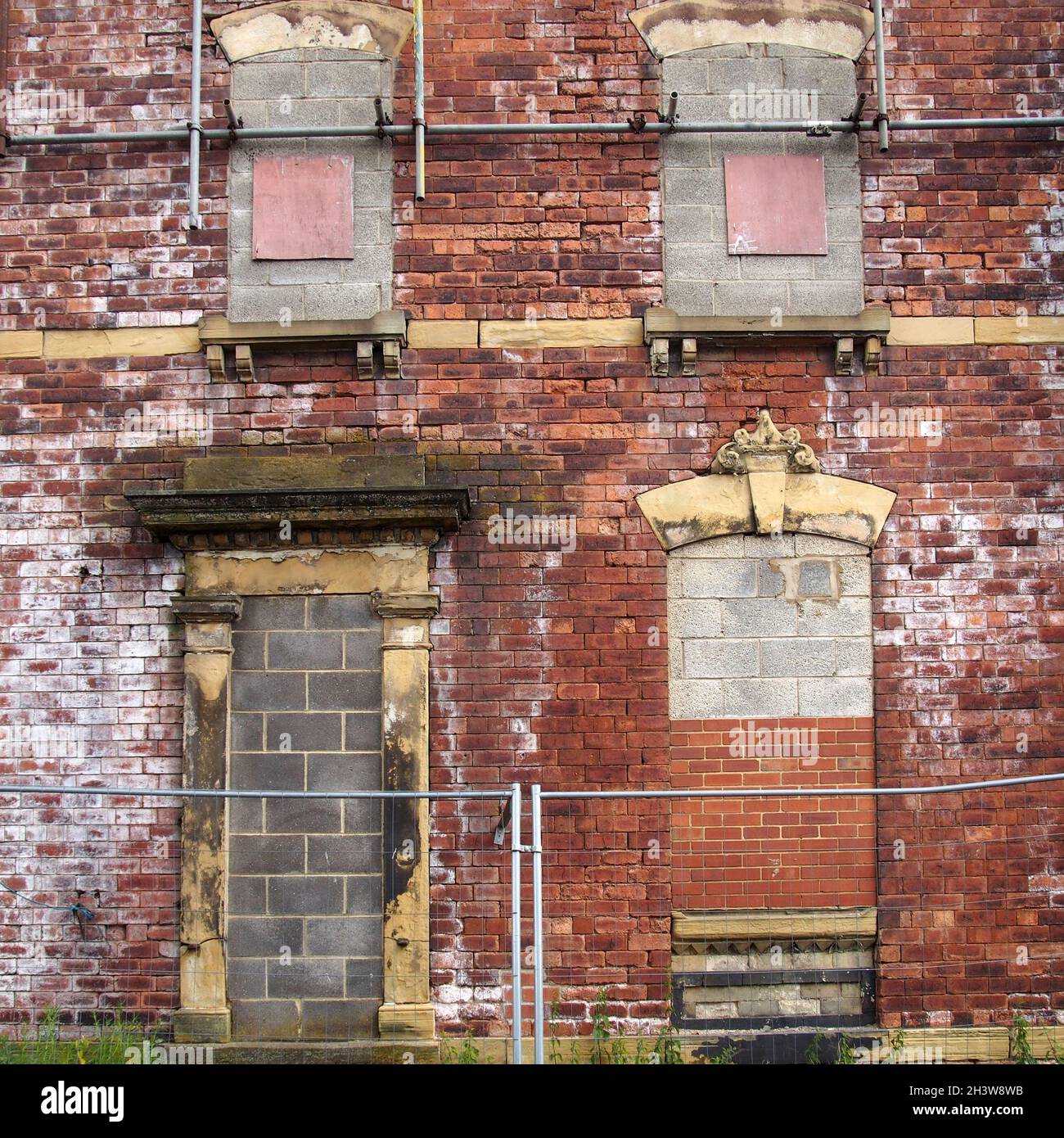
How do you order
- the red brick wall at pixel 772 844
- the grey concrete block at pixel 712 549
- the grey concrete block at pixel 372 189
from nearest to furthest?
the red brick wall at pixel 772 844 → the grey concrete block at pixel 712 549 → the grey concrete block at pixel 372 189

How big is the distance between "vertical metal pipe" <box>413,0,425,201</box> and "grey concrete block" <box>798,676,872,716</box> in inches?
154

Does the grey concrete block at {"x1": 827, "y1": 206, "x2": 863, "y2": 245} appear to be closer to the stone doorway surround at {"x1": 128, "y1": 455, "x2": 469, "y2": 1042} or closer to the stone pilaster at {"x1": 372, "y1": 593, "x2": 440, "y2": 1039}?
the stone doorway surround at {"x1": 128, "y1": 455, "x2": 469, "y2": 1042}

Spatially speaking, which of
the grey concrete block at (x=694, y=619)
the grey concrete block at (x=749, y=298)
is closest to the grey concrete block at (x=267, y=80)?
the grey concrete block at (x=749, y=298)

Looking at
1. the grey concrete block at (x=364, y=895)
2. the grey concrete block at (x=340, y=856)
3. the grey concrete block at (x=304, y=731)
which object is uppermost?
the grey concrete block at (x=304, y=731)

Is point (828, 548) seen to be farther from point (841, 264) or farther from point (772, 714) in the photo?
point (841, 264)

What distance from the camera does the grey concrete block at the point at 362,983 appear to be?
7582mm

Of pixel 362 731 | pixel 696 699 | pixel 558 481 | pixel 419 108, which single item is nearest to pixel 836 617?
pixel 696 699

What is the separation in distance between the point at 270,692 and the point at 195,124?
3618 mm

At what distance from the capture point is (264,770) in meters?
7.82

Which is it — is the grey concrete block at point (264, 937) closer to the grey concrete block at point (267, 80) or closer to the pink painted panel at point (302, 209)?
the pink painted panel at point (302, 209)

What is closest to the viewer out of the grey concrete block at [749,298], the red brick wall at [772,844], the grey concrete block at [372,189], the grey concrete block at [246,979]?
the grey concrete block at [246,979]

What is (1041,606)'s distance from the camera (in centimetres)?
798

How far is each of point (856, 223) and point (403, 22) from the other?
3.22 meters

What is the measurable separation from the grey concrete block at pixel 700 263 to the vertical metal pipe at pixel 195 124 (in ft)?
9.86
